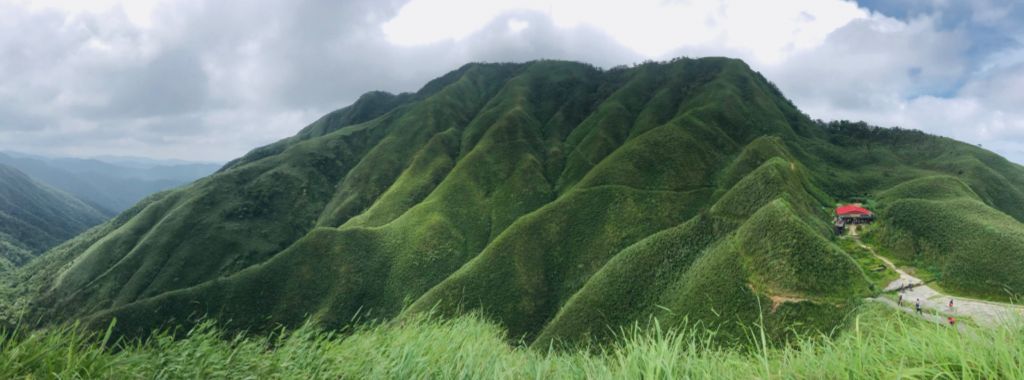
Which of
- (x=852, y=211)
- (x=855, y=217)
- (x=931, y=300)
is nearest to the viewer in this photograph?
(x=931, y=300)

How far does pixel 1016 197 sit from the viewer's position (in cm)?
9950

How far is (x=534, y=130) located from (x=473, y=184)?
161 ft

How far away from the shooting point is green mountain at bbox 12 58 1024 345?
1951 inches

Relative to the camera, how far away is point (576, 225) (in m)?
84.4

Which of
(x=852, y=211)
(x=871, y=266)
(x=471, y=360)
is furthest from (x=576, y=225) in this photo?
(x=471, y=360)

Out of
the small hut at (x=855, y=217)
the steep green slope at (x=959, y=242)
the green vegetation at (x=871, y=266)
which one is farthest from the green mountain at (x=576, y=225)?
the green vegetation at (x=871, y=266)

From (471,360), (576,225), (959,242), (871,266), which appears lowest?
(871,266)

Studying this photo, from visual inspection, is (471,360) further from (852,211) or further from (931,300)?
(852,211)

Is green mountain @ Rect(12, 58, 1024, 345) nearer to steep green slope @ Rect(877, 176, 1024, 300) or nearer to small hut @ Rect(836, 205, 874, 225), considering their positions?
steep green slope @ Rect(877, 176, 1024, 300)

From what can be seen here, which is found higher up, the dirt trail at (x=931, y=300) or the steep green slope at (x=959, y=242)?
the steep green slope at (x=959, y=242)

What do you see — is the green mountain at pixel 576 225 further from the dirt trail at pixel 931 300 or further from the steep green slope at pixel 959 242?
the dirt trail at pixel 931 300

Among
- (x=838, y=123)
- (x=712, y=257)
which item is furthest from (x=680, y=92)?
(x=712, y=257)

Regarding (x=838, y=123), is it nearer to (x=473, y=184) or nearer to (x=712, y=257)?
(x=473, y=184)

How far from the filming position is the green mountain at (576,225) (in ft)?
163
